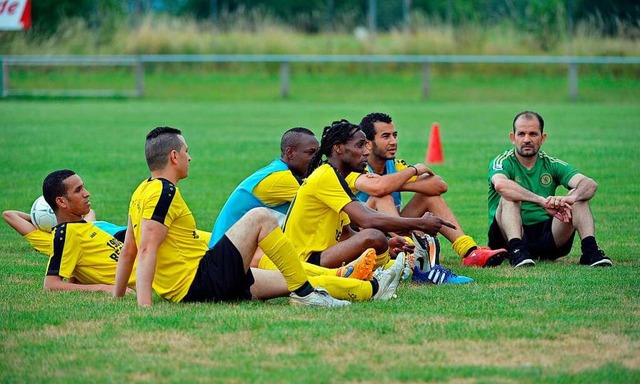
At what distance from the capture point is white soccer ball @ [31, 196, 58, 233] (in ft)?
32.0

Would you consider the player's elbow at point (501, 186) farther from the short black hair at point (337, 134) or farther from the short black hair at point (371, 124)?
the short black hair at point (337, 134)

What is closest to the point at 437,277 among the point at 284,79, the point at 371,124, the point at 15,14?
the point at 371,124

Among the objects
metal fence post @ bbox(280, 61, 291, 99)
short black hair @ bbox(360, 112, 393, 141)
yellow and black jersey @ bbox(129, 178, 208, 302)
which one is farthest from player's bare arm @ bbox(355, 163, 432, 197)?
metal fence post @ bbox(280, 61, 291, 99)

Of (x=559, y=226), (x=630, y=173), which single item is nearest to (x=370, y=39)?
(x=630, y=173)

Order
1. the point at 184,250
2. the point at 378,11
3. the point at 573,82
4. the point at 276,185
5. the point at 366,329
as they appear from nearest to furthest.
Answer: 1. the point at 366,329
2. the point at 184,250
3. the point at 276,185
4. the point at 573,82
5. the point at 378,11

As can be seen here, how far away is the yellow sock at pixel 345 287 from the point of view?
7.70 m

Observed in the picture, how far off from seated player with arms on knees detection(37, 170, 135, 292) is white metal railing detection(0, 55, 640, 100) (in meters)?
25.7

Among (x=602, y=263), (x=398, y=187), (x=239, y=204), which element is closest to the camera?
(x=239, y=204)

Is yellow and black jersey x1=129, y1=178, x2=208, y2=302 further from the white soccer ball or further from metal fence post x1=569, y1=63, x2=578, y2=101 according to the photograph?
metal fence post x1=569, y1=63, x2=578, y2=101

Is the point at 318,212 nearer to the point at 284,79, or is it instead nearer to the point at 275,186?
the point at 275,186

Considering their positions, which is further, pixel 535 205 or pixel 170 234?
pixel 535 205

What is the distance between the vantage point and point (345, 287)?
7699 mm

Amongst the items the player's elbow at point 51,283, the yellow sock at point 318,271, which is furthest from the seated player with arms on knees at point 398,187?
the player's elbow at point 51,283

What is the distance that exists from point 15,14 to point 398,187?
59.8 feet
